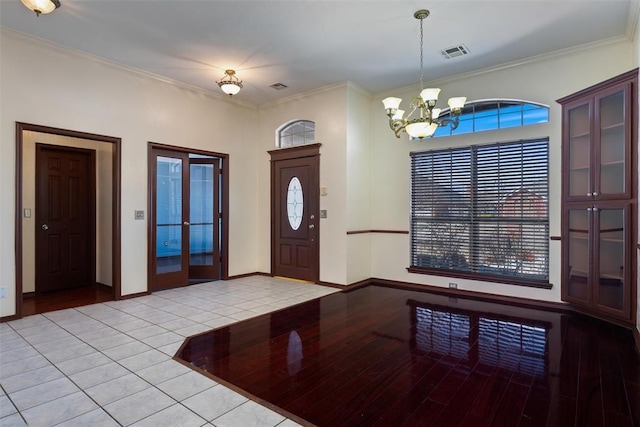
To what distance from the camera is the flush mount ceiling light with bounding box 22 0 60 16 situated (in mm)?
3168

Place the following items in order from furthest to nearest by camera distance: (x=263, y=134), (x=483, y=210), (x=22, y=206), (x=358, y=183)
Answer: (x=263, y=134) < (x=358, y=183) < (x=483, y=210) < (x=22, y=206)

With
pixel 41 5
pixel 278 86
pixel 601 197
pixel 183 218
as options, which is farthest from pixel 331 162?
pixel 41 5

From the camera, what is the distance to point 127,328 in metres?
3.69

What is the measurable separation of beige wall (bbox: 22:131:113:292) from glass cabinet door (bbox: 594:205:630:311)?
6.51 metres

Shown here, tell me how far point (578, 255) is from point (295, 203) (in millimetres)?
4141

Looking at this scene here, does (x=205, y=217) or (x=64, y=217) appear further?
(x=205, y=217)

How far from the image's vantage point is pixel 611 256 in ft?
12.1

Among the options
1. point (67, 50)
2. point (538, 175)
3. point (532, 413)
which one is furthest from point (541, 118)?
point (67, 50)

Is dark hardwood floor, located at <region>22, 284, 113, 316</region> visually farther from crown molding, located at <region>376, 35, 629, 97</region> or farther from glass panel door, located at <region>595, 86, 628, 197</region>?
glass panel door, located at <region>595, 86, 628, 197</region>

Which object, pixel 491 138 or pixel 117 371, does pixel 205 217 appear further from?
pixel 491 138

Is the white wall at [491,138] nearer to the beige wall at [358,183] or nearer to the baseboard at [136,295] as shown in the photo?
the beige wall at [358,183]

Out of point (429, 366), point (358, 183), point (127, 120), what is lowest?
point (429, 366)

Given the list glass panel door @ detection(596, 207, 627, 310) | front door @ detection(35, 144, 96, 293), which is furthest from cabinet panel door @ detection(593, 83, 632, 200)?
front door @ detection(35, 144, 96, 293)

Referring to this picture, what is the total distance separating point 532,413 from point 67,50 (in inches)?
234
